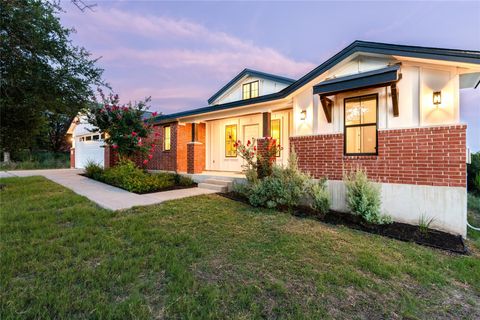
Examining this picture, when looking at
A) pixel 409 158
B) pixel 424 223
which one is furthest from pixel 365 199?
pixel 409 158

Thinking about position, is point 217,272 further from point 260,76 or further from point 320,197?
point 260,76

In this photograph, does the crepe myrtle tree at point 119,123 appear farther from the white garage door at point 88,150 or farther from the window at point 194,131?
the white garage door at point 88,150

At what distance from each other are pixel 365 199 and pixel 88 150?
759 inches

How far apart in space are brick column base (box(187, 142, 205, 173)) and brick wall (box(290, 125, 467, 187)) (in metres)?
5.60

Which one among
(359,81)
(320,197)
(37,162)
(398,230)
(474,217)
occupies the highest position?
(359,81)

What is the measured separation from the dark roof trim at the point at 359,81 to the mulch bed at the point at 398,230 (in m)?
3.05

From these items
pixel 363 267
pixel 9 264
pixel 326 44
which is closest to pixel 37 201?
pixel 9 264

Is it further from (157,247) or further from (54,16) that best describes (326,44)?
(157,247)

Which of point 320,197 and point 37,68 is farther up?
point 37,68

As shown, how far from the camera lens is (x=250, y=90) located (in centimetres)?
1205

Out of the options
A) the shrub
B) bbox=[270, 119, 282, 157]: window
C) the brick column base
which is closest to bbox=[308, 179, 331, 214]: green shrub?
the shrub

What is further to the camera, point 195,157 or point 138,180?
point 195,157

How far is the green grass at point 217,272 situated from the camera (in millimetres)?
2182

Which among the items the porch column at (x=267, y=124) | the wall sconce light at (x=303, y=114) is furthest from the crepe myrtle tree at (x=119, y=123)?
the wall sconce light at (x=303, y=114)
